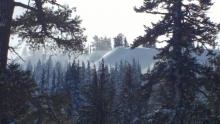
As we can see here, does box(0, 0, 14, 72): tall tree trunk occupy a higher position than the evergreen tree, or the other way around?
box(0, 0, 14, 72): tall tree trunk

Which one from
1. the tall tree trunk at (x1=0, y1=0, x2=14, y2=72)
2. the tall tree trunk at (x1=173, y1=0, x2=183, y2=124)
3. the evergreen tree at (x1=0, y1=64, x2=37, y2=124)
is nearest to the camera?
the evergreen tree at (x1=0, y1=64, x2=37, y2=124)

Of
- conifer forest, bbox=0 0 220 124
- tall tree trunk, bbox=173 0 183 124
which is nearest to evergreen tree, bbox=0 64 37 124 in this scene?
conifer forest, bbox=0 0 220 124

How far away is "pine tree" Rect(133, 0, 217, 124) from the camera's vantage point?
72.1ft

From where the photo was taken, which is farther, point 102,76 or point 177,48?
point 102,76

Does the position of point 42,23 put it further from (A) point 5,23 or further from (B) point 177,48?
(B) point 177,48

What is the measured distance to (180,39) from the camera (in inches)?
894

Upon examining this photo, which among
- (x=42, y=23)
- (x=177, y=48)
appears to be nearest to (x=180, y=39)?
(x=177, y=48)

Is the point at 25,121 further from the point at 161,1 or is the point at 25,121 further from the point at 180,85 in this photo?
the point at 161,1

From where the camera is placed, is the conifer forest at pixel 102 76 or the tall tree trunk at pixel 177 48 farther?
the tall tree trunk at pixel 177 48

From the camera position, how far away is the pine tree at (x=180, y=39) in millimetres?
21969

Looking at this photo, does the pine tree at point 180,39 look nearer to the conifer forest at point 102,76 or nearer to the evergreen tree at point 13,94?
the conifer forest at point 102,76

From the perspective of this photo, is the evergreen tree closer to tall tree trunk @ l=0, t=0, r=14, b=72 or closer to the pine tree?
tall tree trunk @ l=0, t=0, r=14, b=72

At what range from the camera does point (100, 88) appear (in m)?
38.6

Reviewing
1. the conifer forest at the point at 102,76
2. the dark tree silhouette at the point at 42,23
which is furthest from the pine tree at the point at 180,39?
the dark tree silhouette at the point at 42,23
